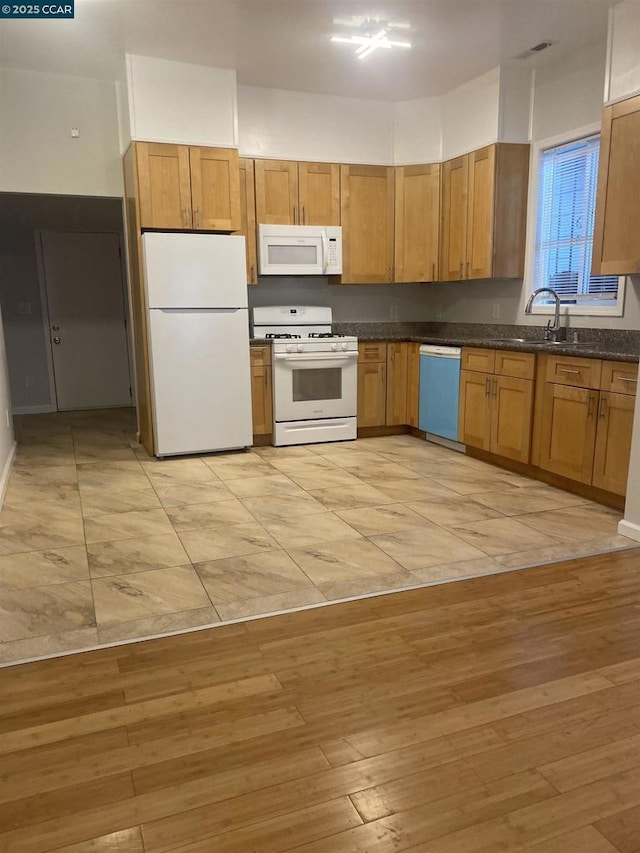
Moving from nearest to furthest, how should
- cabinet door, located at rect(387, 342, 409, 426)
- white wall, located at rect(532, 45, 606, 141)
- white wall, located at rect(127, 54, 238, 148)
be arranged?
white wall, located at rect(532, 45, 606, 141)
white wall, located at rect(127, 54, 238, 148)
cabinet door, located at rect(387, 342, 409, 426)

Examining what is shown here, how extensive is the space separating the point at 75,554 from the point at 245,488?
1.28 meters

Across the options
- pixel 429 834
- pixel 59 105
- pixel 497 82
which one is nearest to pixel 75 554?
pixel 429 834

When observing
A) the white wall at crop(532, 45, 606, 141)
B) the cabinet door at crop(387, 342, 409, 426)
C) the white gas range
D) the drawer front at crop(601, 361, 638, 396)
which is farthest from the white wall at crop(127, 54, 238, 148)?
the drawer front at crop(601, 361, 638, 396)

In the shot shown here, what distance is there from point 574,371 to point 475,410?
1.05m

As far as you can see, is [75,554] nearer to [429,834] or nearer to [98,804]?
[98,804]

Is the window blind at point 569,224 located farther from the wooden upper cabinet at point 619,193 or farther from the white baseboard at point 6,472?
the white baseboard at point 6,472

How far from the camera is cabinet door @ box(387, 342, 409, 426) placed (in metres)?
5.47

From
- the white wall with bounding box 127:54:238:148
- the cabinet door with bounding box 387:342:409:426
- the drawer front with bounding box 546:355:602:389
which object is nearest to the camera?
the drawer front with bounding box 546:355:602:389

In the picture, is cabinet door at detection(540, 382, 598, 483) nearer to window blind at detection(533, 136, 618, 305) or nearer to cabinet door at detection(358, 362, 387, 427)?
window blind at detection(533, 136, 618, 305)

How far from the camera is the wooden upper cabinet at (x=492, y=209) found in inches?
184

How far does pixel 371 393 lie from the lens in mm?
5449

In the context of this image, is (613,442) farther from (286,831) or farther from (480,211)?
(286,831)

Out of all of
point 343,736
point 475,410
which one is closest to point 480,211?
point 475,410

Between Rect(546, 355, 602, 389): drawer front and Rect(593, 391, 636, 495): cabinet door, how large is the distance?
118mm
